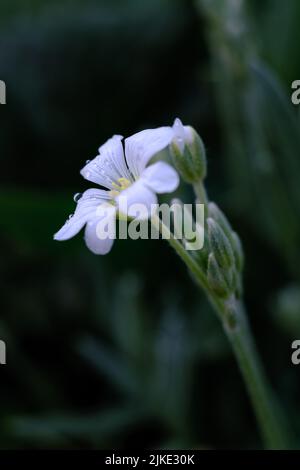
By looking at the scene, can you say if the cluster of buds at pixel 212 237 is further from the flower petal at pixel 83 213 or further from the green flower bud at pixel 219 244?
the flower petal at pixel 83 213

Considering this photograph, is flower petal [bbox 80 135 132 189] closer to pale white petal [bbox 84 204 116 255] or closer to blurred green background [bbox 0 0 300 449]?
pale white petal [bbox 84 204 116 255]

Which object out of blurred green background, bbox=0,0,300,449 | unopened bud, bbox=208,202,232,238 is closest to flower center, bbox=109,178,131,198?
unopened bud, bbox=208,202,232,238

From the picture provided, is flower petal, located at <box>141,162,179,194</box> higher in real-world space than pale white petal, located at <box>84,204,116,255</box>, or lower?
higher

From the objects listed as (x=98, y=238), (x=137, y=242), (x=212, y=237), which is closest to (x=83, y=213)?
(x=98, y=238)

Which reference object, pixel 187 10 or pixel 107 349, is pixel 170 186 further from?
pixel 187 10

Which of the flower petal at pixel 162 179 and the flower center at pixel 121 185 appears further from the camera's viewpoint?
the flower center at pixel 121 185

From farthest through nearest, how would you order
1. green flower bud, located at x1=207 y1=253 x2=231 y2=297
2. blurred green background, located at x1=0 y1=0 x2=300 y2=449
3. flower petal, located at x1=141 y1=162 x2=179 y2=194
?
blurred green background, located at x1=0 y1=0 x2=300 y2=449, green flower bud, located at x1=207 y1=253 x2=231 y2=297, flower petal, located at x1=141 y1=162 x2=179 y2=194

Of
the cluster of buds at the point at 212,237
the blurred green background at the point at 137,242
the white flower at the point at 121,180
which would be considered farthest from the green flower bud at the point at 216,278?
the blurred green background at the point at 137,242
